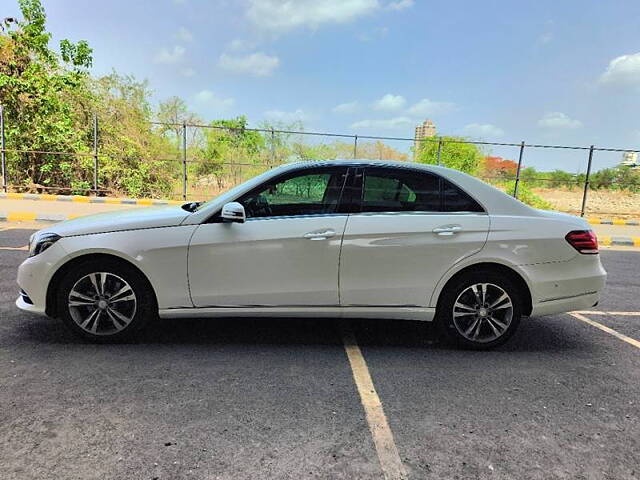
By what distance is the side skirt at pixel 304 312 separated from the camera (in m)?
3.81

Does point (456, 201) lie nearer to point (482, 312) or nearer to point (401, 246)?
point (401, 246)

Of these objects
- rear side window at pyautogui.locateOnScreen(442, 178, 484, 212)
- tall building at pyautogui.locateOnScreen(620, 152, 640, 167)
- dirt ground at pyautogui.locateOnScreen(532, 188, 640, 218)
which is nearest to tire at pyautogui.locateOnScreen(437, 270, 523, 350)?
rear side window at pyautogui.locateOnScreen(442, 178, 484, 212)

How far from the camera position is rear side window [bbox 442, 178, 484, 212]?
395 centimetres

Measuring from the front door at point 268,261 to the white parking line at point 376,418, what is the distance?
0.48 m

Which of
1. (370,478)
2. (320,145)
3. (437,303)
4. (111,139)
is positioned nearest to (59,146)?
(111,139)

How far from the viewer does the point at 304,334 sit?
4.24 meters

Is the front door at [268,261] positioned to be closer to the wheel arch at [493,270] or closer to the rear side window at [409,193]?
the rear side window at [409,193]

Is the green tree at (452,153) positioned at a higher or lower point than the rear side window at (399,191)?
higher

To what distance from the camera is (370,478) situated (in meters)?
2.29

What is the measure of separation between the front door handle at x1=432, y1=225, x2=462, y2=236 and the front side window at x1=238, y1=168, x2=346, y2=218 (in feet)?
2.77

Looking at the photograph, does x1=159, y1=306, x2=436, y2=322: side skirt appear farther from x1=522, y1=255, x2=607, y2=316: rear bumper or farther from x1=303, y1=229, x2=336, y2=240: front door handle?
x1=522, y1=255, x2=607, y2=316: rear bumper

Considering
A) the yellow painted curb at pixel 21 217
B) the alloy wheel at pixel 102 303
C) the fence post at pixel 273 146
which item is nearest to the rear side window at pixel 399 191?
the alloy wheel at pixel 102 303

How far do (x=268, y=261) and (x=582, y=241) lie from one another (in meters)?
2.61

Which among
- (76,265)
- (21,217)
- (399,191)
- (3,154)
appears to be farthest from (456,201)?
(3,154)
